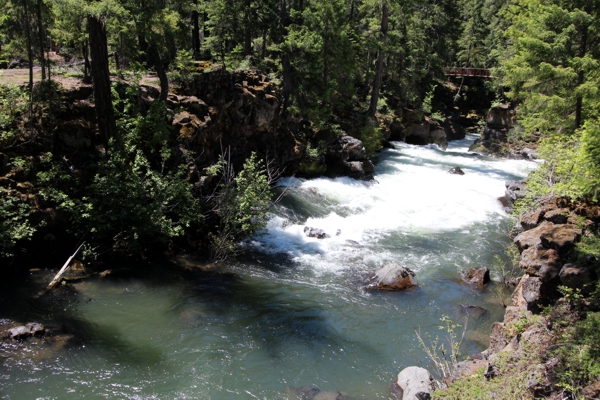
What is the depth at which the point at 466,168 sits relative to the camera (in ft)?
88.1

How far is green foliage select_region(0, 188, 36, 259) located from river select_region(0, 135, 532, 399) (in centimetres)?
118

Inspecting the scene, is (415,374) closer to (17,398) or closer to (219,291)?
(219,291)

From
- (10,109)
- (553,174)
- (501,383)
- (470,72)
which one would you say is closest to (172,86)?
(10,109)

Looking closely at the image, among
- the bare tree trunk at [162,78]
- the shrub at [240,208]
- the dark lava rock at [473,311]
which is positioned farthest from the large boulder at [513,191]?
the bare tree trunk at [162,78]

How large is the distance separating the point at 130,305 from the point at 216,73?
11.1 m

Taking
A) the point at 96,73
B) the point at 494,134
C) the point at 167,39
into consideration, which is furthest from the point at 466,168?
the point at 96,73

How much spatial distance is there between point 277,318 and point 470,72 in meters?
42.5

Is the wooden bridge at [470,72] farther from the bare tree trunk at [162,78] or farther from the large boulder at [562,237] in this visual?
the large boulder at [562,237]

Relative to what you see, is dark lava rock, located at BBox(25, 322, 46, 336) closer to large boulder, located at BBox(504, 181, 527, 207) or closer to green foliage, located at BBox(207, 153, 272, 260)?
green foliage, located at BBox(207, 153, 272, 260)

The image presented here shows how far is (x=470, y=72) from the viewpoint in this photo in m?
43.7

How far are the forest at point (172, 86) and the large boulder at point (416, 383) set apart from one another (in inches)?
190

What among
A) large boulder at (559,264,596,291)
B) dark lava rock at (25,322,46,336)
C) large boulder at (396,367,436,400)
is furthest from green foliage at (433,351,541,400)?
dark lava rock at (25,322,46,336)

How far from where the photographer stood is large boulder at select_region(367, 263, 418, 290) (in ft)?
38.9

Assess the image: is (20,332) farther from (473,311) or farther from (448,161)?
(448,161)
